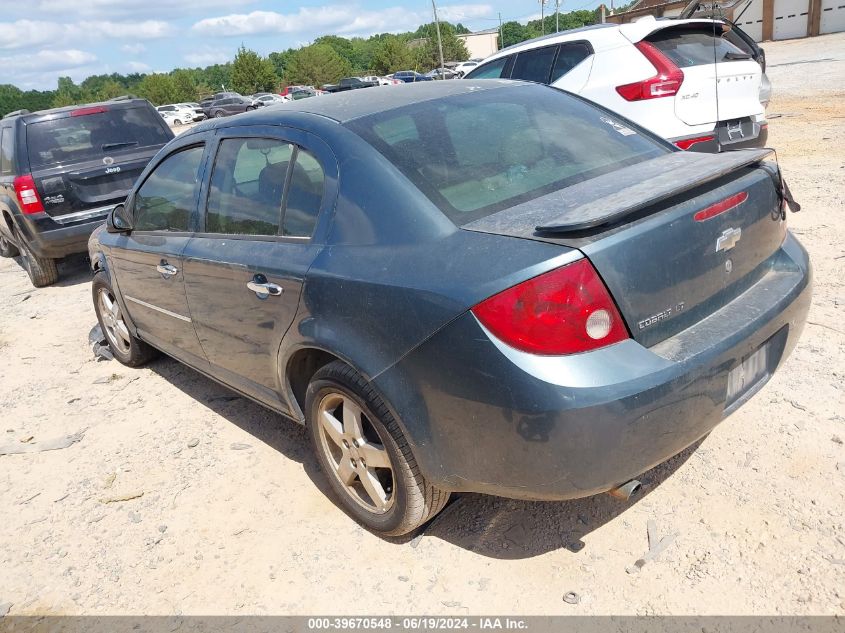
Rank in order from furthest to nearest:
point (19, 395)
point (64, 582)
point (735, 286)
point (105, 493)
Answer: point (19, 395), point (105, 493), point (64, 582), point (735, 286)

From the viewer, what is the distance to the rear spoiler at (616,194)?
85.4 inches

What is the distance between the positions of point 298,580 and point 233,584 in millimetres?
276

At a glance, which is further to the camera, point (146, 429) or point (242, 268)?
point (146, 429)

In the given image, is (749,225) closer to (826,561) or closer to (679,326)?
(679,326)

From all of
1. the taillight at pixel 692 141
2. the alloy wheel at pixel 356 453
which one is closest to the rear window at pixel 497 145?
the alloy wheel at pixel 356 453

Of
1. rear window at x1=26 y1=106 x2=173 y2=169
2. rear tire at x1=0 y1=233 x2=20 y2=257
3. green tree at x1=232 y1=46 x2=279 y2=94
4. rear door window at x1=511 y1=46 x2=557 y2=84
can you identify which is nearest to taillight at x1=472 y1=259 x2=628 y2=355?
rear door window at x1=511 y1=46 x2=557 y2=84

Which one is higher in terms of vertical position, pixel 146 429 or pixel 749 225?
pixel 749 225

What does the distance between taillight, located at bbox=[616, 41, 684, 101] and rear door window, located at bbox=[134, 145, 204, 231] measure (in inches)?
159

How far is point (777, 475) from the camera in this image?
2850 millimetres

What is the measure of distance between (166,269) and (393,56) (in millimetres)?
78500

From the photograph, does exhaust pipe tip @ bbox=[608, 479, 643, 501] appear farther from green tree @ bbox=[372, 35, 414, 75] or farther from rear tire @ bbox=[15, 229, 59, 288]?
green tree @ bbox=[372, 35, 414, 75]

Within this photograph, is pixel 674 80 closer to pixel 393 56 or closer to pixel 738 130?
pixel 738 130

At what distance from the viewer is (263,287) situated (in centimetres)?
296

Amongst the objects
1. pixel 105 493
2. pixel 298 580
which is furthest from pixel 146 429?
pixel 298 580
